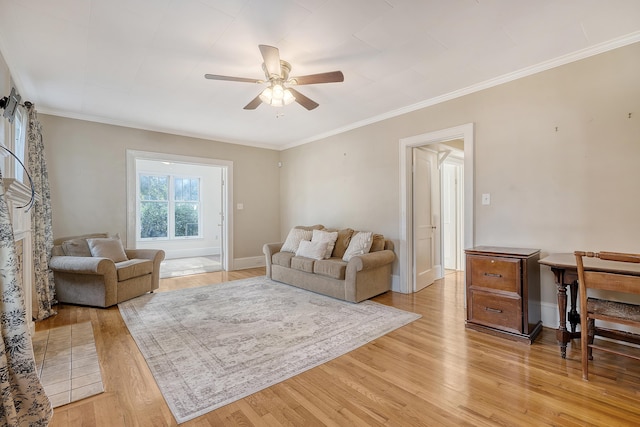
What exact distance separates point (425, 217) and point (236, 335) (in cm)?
317

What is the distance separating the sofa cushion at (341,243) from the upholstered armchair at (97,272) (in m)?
2.68

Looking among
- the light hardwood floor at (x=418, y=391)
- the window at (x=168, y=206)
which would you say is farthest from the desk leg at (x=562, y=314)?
the window at (x=168, y=206)

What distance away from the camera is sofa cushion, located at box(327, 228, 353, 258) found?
4.41 metres

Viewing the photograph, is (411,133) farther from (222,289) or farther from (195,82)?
(222,289)

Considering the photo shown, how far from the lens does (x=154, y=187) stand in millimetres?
7469

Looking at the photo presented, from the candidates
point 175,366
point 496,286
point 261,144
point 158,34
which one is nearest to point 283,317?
point 175,366

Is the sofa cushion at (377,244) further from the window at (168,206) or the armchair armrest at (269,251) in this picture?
the window at (168,206)

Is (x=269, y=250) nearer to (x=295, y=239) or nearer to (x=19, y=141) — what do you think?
(x=295, y=239)

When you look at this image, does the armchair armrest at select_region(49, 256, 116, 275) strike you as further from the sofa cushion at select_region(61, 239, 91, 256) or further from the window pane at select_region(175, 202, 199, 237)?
the window pane at select_region(175, 202, 199, 237)

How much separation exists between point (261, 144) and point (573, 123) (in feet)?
16.5

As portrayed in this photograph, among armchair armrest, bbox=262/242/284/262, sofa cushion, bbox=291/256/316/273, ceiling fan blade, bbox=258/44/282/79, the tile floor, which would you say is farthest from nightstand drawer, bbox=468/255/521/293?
the tile floor

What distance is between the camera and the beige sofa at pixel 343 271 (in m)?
3.65

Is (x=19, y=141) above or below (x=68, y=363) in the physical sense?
above

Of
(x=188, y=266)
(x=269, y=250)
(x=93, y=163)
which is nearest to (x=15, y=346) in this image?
(x=269, y=250)
